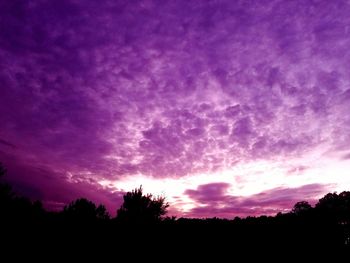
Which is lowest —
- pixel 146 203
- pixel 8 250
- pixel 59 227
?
pixel 8 250

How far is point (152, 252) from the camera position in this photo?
836 cm

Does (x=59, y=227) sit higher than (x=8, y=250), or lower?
higher

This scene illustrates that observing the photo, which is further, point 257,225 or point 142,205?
point 142,205

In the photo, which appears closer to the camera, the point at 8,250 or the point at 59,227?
the point at 8,250

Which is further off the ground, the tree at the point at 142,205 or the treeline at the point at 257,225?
the tree at the point at 142,205

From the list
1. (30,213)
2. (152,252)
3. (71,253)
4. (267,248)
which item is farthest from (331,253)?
(30,213)

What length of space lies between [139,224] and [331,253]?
24.3 feet

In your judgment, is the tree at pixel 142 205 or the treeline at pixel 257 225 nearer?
the treeline at pixel 257 225

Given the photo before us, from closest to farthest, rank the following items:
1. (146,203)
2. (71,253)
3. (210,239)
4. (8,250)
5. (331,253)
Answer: (8,250)
(71,253)
(210,239)
(331,253)
(146,203)

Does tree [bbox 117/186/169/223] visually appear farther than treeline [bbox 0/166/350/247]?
Yes

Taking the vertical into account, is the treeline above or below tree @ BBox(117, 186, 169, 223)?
below

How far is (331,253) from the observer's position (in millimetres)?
9688

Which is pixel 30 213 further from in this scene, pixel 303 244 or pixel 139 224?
pixel 303 244

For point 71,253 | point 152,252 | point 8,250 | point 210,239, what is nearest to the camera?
point 8,250
